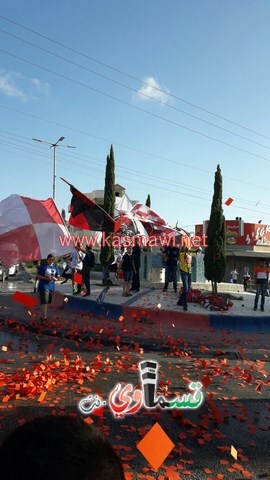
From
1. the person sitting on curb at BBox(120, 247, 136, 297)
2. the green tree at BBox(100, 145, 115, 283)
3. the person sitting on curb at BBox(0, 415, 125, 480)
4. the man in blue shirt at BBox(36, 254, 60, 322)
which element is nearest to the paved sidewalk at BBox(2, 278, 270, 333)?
the person sitting on curb at BBox(120, 247, 136, 297)

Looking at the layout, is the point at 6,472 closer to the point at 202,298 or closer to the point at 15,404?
the point at 15,404

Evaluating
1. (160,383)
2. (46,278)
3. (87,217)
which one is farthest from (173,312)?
(160,383)

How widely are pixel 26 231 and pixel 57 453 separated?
4409 mm

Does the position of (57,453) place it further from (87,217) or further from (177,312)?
(177,312)

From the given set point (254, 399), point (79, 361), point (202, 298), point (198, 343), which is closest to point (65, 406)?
point (79, 361)

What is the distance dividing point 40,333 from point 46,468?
8.88 meters

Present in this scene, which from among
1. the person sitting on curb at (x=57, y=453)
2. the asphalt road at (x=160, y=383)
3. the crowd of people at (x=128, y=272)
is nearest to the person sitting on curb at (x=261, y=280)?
the crowd of people at (x=128, y=272)

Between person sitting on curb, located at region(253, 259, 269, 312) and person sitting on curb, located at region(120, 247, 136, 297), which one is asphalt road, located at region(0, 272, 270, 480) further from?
person sitting on curb, located at region(120, 247, 136, 297)

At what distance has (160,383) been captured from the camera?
19.2 feet

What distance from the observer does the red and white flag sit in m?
4.94

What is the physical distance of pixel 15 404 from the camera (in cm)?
474

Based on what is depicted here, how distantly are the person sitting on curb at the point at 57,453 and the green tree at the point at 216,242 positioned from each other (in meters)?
15.9

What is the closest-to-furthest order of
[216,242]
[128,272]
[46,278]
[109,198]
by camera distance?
[46,278] < [128,272] < [216,242] < [109,198]

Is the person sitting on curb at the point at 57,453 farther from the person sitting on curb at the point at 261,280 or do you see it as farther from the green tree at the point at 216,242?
the green tree at the point at 216,242
